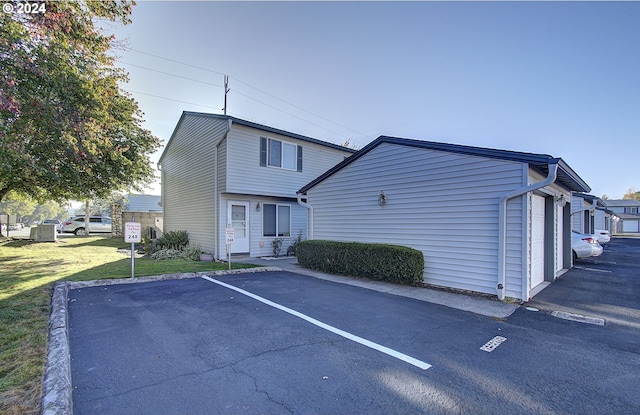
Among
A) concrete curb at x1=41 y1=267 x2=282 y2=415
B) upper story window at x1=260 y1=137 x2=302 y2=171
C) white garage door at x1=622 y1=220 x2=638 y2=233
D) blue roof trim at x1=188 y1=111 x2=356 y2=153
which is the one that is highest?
blue roof trim at x1=188 y1=111 x2=356 y2=153

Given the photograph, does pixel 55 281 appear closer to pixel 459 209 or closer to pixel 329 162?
pixel 459 209

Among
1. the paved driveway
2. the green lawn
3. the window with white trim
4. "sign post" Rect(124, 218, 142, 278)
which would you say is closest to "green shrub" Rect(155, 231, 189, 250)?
the green lawn

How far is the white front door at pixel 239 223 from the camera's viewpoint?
12.6 meters

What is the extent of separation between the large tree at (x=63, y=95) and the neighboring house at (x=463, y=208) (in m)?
8.69

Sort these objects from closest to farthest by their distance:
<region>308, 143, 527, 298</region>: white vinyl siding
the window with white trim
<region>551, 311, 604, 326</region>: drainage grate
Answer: <region>551, 311, 604, 326</region>: drainage grate
<region>308, 143, 527, 298</region>: white vinyl siding
the window with white trim

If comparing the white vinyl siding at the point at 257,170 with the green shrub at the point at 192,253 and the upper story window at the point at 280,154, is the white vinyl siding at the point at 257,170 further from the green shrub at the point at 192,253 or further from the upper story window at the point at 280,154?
the green shrub at the point at 192,253

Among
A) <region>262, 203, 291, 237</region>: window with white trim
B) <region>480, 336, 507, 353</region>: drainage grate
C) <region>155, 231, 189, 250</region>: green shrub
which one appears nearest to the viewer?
<region>480, 336, 507, 353</region>: drainage grate

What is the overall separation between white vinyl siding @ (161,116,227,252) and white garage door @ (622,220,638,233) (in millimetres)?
63602

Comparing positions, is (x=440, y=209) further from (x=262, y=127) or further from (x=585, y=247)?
(x=585, y=247)

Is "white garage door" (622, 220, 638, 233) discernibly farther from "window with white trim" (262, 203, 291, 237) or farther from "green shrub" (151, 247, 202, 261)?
"green shrub" (151, 247, 202, 261)

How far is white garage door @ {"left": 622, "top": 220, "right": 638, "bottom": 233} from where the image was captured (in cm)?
4775

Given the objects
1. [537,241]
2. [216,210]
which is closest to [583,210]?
[537,241]

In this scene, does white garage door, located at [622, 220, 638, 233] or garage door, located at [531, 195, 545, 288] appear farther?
white garage door, located at [622, 220, 638, 233]

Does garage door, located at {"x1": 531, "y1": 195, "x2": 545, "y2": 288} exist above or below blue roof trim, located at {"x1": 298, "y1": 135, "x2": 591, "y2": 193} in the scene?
below
